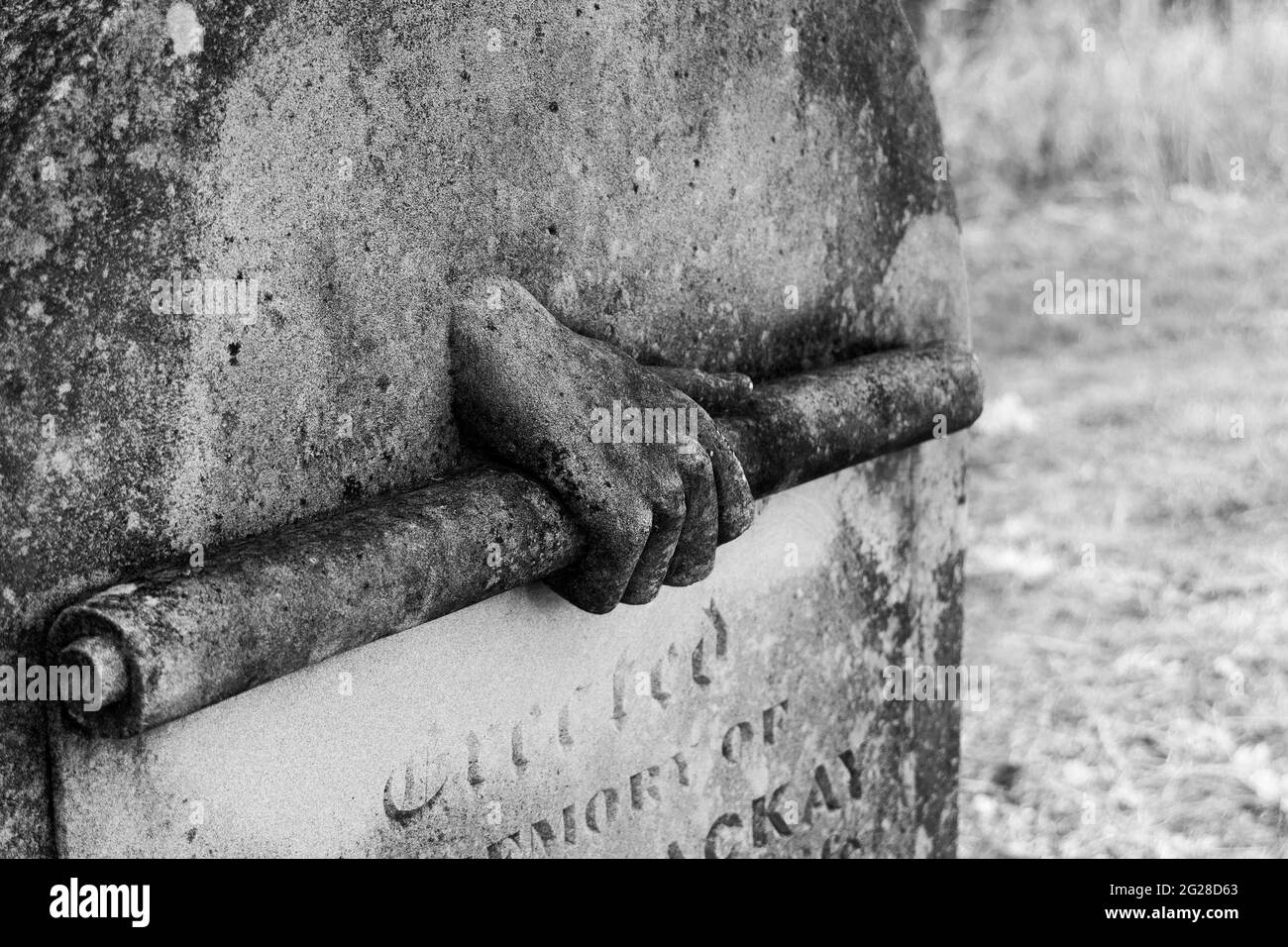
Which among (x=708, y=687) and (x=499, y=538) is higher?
(x=499, y=538)

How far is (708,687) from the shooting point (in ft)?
6.57

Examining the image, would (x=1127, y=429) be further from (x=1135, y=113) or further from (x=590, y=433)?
(x=590, y=433)

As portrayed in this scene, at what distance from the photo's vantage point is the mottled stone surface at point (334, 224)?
1256mm

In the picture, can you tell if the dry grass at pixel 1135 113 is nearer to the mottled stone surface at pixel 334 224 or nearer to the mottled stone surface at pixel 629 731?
the mottled stone surface at pixel 629 731

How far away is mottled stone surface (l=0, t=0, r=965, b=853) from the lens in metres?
1.26

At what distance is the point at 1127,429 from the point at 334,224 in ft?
13.6

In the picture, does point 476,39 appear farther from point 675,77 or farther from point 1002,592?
point 1002,592

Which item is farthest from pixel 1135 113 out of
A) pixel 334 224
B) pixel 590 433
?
pixel 334 224

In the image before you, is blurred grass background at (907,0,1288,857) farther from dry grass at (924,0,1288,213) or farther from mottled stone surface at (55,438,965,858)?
mottled stone surface at (55,438,965,858)

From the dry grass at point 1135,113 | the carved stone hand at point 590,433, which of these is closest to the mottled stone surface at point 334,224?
the carved stone hand at point 590,433

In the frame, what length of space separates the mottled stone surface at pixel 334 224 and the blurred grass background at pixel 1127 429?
1.70 m

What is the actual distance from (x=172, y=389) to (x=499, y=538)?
0.33 m

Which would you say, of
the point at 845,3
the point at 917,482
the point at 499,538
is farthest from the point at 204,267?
the point at 917,482

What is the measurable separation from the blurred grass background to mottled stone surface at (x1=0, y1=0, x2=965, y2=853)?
1696mm
